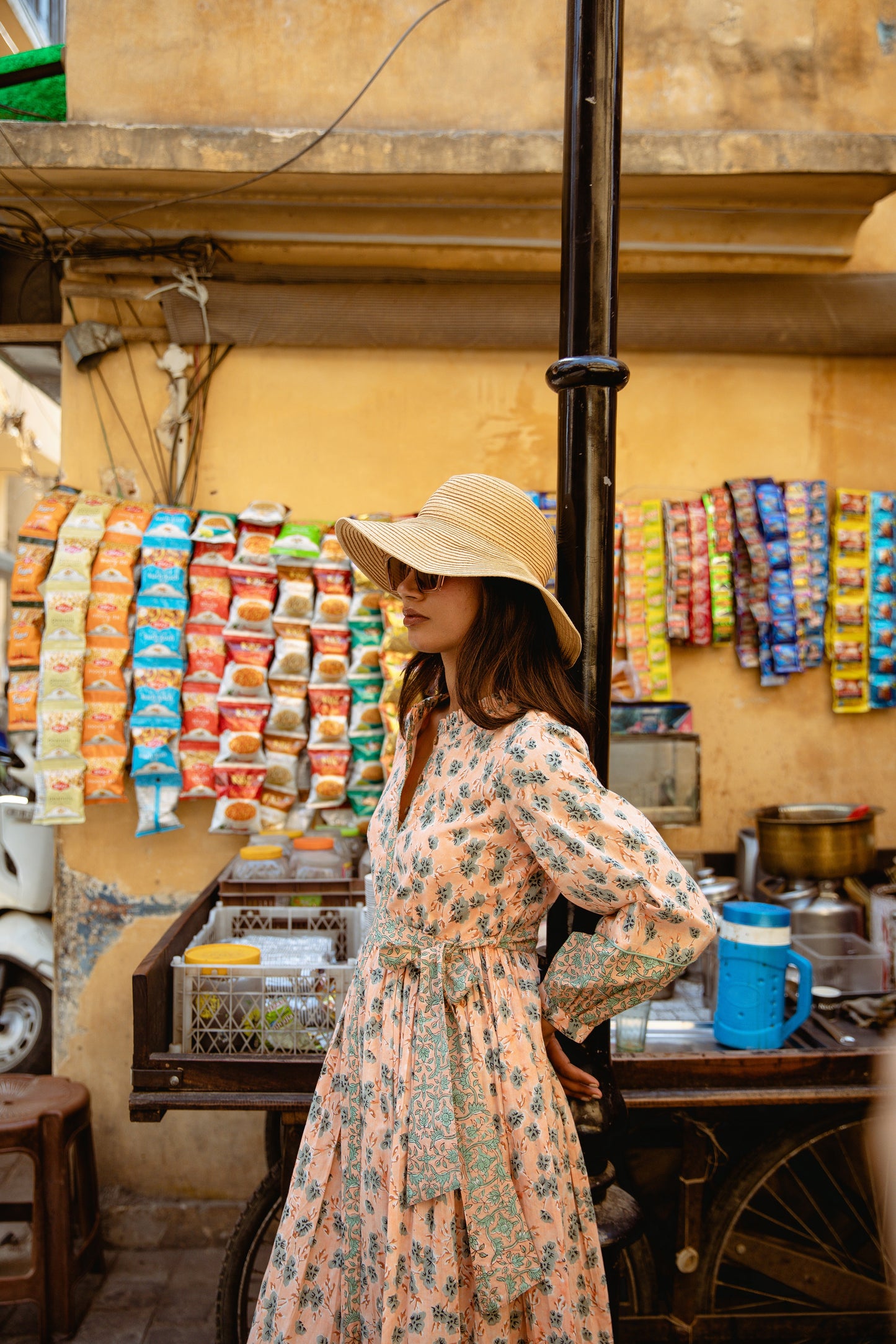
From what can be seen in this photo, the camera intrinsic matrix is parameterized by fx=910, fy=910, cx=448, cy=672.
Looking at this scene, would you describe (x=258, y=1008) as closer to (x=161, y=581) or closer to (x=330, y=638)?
(x=330, y=638)

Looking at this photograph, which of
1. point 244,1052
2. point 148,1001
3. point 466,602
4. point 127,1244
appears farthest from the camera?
point 127,1244

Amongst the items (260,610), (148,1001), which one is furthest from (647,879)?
(260,610)

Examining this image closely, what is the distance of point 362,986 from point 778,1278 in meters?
1.84

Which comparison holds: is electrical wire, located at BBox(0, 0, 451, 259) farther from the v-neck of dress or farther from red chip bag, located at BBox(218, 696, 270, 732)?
the v-neck of dress

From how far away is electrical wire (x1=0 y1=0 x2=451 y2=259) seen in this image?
3.13 meters

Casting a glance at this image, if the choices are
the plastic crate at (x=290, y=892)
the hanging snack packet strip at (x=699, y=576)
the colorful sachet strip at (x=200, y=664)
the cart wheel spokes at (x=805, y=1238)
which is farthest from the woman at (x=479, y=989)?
the hanging snack packet strip at (x=699, y=576)

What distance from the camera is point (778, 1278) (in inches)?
101

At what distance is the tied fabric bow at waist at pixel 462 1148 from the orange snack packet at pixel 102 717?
234cm

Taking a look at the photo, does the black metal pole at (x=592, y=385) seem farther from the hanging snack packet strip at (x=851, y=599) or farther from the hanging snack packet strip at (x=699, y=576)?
the hanging snack packet strip at (x=851, y=599)

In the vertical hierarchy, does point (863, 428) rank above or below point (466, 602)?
above

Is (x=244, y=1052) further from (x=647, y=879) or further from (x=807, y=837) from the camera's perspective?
(x=807, y=837)

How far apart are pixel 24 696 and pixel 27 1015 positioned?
1492 mm

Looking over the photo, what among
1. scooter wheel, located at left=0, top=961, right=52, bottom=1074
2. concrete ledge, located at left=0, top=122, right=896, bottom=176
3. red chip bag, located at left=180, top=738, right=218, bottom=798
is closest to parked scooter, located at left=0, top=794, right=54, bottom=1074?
scooter wheel, located at left=0, top=961, right=52, bottom=1074

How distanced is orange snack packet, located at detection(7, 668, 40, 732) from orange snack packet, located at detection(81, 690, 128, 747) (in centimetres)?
19
